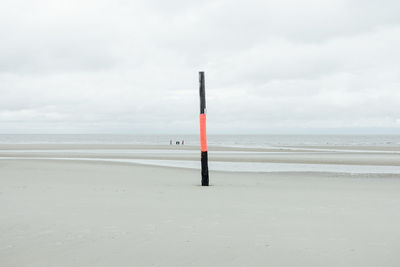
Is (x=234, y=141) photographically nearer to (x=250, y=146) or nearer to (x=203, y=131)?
(x=250, y=146)

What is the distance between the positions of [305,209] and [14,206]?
728cm

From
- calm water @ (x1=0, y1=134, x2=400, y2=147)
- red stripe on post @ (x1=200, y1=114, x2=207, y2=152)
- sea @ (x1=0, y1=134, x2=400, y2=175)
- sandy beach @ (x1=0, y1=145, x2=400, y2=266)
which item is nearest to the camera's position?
sandy beach @ (x1=0, y1=145, x2=400, y2=266)

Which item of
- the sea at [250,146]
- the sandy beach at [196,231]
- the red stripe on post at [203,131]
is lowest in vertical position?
the sea at [250,146]

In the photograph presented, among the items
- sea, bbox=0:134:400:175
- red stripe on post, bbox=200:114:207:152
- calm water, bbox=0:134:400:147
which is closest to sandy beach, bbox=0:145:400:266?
red stripe on post, bbox=200:114:207:152

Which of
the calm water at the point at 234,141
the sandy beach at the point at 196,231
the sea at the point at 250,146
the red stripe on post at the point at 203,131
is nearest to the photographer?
the sandy beach at the point at 196,231

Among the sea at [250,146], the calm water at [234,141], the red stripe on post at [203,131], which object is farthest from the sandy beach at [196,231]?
the calm water at [234,141]

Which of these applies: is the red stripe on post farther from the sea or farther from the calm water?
the calm water

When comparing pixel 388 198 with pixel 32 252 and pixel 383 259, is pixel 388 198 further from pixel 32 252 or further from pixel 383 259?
pixel 32 252

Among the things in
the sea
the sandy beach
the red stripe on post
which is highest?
the red stripe on post

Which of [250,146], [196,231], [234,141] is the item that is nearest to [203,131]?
[196,231]

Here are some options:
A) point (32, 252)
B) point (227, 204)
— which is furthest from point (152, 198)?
point (32, 252)

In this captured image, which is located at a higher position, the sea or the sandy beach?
the sandy beach

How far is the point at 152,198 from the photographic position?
31.7ft

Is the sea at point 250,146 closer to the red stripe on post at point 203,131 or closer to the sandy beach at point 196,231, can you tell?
the red stripe on post at point 203,131
